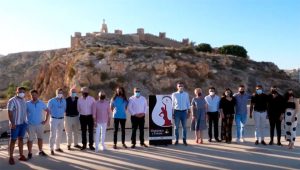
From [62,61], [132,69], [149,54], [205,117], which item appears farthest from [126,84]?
[205,117]

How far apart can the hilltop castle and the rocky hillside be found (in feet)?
41.4

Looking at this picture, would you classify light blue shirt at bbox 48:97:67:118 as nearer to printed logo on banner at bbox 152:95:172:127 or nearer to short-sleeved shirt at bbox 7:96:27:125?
short-sleeved shirt at bbox 7:96:27:125

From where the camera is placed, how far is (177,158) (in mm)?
11008

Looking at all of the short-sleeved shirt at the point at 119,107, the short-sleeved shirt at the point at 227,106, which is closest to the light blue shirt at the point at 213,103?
the short-sleeved shirt at the point at 227,106

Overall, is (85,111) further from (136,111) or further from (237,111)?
(237,111)

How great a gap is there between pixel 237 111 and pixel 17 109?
643 cm

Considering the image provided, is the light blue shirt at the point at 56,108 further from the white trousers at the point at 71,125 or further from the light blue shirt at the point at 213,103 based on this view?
the light blue shirt at the point at 213,103

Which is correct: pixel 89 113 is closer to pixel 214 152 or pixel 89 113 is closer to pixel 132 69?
pixel 214 152

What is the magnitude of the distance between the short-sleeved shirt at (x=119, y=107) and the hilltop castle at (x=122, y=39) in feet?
159

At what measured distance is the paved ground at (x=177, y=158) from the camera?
1009 cm

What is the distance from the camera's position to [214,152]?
11.8m

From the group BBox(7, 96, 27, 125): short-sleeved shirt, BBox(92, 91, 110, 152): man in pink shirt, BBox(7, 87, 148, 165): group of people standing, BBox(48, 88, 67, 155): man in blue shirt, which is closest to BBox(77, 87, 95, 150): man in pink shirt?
BBox(7, 87, 148, 165): group of people standing

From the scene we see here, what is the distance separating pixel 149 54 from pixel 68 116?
109ft

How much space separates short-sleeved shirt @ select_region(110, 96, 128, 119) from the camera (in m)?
12.5
